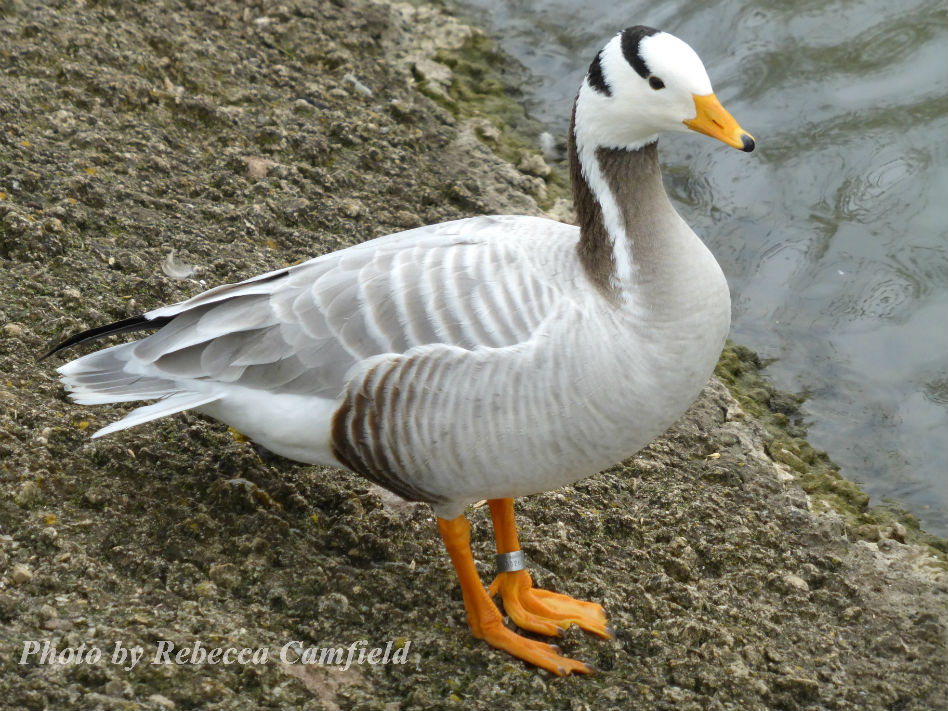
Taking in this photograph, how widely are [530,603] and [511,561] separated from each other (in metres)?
0.19

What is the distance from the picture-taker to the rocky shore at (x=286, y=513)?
139 inches

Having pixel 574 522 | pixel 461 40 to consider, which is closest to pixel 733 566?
pixel 574 522

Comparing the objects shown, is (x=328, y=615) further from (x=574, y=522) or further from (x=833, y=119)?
(x=833, y=119)

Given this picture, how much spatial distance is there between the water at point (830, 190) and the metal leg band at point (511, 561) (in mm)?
2270

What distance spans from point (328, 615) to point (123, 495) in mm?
945

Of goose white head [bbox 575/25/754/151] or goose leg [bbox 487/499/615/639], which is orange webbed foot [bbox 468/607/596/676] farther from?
goose white head [bbox 575/25/754/151]

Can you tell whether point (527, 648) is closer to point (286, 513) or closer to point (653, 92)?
point (286, 513)

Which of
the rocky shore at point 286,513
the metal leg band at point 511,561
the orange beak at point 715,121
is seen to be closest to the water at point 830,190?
the rocky shore at point 286,513

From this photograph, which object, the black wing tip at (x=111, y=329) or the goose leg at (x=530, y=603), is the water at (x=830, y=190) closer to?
the goose leg at (x=530, y=603)

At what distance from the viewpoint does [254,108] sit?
6.36 metres

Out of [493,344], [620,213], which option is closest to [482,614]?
[493,344]

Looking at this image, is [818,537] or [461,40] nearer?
[818,537]

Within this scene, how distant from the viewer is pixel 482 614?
3.92 m

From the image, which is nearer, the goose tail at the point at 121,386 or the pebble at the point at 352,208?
the goose tail at the point at 121,386
